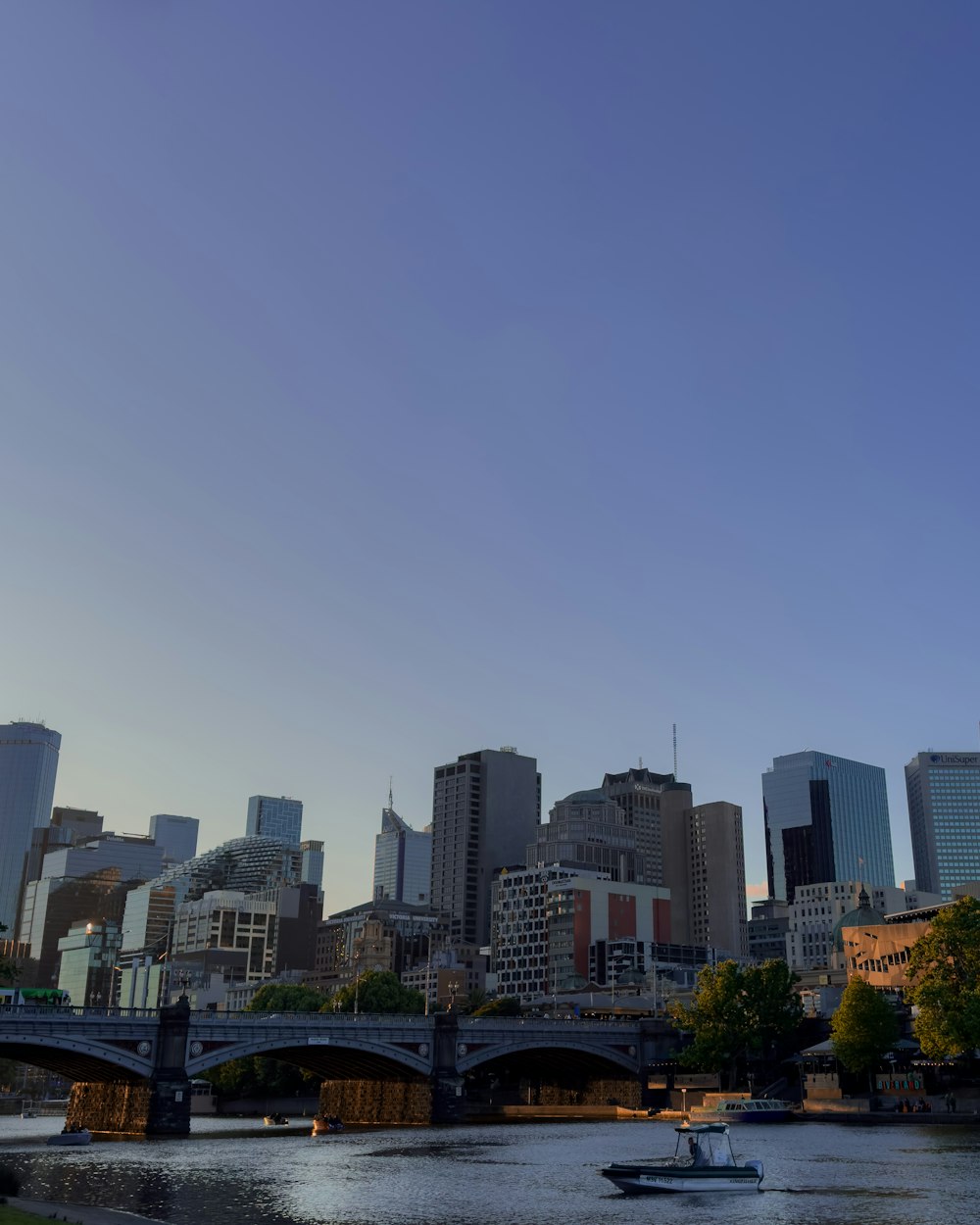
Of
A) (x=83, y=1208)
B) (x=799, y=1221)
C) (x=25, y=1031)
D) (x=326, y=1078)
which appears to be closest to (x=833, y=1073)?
(x=326, y=1078)

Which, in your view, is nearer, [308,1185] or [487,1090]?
[308,1185]

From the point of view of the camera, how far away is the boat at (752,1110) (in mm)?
120887

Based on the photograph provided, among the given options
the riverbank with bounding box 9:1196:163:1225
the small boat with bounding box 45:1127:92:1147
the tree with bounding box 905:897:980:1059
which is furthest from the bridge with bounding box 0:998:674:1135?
the riverbank with bounding box 9:1196:163:1225

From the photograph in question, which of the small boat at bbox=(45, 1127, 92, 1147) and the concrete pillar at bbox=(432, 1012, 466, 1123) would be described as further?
the concrete pillar at bbox=(432, 1012, 466, 1123)

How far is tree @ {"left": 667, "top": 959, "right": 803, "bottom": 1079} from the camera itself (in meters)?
150

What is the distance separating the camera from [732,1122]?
119812 mm

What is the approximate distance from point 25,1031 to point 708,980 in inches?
3254

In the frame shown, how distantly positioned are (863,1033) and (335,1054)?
175 feet

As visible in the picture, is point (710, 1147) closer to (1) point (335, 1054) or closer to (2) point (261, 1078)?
(1) point (335, 1054)

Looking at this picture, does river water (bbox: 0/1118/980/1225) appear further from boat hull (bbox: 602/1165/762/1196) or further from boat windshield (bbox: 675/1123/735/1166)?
boat windshield (bbox: 675/1123/735/1166)

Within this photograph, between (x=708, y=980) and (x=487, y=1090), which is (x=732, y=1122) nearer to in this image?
(x=708, y=980)

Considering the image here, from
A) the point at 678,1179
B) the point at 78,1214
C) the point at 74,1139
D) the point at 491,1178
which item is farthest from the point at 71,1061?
the point at 78,1214

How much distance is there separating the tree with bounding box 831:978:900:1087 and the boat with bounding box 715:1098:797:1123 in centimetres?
1139

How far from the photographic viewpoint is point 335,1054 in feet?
443
